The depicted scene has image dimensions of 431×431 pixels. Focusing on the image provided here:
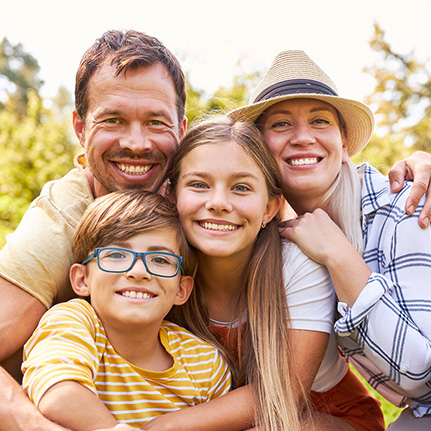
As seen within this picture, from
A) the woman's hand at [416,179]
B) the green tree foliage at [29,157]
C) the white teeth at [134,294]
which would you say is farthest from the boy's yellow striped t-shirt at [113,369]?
the green tree foliage at [29,157]

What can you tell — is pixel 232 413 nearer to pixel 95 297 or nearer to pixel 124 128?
pixel 95 297

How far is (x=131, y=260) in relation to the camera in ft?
8.49

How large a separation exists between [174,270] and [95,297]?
1.36 feet

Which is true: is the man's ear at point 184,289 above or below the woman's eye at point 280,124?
below

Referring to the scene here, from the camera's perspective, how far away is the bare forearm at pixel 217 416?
248 cm

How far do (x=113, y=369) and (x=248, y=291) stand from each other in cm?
85

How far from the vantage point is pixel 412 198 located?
2.84 metres

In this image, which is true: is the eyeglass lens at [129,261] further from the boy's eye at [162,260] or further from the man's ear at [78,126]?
the man's ear at [78,126]

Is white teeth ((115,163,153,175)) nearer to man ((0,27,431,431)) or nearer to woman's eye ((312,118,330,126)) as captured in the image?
man ((0,27,431,431))

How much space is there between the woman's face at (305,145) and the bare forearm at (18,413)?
6.04 ft

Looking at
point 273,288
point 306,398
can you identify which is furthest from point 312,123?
point 306,398

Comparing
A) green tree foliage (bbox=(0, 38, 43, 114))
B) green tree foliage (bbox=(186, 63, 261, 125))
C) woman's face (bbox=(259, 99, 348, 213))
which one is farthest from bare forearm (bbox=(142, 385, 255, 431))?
green tree foliage (bbox=(0, 38, 43, 114))

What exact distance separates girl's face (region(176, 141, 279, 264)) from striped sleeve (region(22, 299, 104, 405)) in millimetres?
726

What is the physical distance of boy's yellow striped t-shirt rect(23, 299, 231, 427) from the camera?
2262 mm
